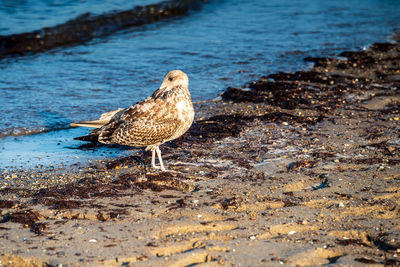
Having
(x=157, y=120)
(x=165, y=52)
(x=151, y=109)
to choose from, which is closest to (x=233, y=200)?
(x=157, y=120)

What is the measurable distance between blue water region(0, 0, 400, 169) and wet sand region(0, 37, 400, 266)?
6.44 feet

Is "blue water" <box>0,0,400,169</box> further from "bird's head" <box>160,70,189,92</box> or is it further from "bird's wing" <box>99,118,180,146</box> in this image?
"bird's head" <box>160,70,189,92</box>

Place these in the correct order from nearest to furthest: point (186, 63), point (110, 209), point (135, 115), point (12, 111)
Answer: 1. point (110, 209)
2. point (135, 115)
3. point (12, 111)
4. point (186, 63)

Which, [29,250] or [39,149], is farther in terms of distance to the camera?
[39,149]

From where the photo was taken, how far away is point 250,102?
9.41 meters

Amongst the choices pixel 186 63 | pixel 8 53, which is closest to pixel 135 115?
pixel 186 63

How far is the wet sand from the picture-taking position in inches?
162

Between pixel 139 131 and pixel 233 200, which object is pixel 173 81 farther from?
pixel 233 200

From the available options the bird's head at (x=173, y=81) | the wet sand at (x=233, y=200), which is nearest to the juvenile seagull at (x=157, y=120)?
the bird's head at (x=173, y=81)

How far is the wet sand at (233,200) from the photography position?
13.5 ft

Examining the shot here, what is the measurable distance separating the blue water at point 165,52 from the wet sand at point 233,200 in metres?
1.96

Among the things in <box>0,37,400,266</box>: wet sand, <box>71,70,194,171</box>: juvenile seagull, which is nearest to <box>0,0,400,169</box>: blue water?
<box>71,70,194,171</box>: juvenile seagull

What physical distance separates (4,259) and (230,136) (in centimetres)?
420

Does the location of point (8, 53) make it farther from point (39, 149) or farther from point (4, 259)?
point (4, 259)
